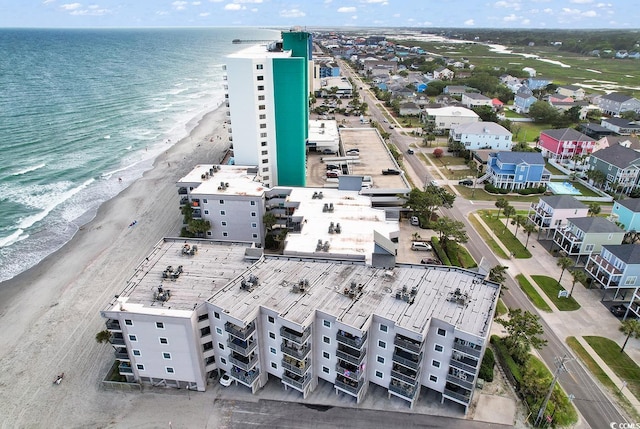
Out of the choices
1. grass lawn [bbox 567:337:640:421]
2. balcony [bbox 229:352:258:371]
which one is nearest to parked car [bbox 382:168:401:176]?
grass lawn [bbox 567:337:640:421]

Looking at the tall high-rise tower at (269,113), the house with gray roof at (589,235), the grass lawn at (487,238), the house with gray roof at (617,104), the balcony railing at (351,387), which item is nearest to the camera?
the balcony railing at (351,387)

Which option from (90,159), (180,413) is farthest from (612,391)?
(90,159)

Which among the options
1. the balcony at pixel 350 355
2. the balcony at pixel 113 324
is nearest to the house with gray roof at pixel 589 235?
the balcony at pixel 350 355

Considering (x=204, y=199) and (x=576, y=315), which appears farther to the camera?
(x=204, y=199)

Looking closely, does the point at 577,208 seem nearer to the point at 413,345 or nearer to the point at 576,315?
the point at 576,315

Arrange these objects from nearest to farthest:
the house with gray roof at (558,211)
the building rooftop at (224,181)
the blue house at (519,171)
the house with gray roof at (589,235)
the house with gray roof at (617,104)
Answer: the house with gray roof at (589,235) → the building rooftop at (224,181) → the house with gray roof at (558,211) → the blue house at (519,171) → the house with gray roof at (617,104)

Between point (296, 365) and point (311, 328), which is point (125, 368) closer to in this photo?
point (296, 365)

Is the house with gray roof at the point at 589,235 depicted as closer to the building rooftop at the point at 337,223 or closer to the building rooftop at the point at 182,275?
the building rooftop at the point at 337,223
